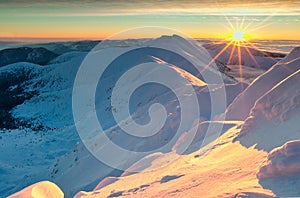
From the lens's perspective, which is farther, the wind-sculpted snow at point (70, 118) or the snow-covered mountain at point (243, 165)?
the wind-sculpted snow at point (70, 118)

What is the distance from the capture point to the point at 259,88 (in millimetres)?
13359

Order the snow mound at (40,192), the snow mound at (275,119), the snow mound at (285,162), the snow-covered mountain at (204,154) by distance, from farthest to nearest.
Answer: the snow mound at (40,192), the snow mound at (275,119), the snow-covered mountain at (204,154), the snow mound at (285,162)

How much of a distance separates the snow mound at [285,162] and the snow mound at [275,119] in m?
1.41

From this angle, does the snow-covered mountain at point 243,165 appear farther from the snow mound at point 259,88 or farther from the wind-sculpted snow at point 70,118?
the wind-sculpted snow at point 70,118

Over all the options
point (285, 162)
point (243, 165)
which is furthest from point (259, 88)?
point (285, 162)

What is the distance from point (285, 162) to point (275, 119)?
286cm

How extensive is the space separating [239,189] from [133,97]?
20.8 metres

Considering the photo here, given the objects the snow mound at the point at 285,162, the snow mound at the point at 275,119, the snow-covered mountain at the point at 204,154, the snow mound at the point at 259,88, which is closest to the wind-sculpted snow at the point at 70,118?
the snow-covered mountain at the point at 204,154

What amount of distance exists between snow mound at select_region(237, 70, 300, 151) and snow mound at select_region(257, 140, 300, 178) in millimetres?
1406

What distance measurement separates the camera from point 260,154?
8.37 meters

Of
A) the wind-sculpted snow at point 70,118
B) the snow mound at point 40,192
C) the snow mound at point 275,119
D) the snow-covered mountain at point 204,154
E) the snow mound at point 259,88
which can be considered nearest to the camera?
the snow-covered mountain at point 204,154

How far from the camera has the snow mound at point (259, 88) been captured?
13102 mm

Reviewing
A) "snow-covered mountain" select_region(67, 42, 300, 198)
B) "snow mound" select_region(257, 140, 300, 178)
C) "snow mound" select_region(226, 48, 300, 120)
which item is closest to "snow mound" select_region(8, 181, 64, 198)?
"snow-covered mountain" select_region(67, 42, 300, 198)

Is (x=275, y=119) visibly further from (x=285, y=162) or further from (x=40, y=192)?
(x=40, y=192)
